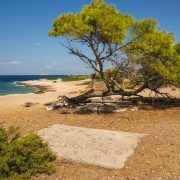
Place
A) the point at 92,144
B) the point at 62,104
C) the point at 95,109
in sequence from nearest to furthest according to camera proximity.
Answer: the point at 92,144 → the point at 95,109 → the point at 62,104

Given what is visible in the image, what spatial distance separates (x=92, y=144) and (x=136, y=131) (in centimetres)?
367

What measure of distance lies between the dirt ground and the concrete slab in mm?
311

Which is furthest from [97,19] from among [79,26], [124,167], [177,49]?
[124,167]

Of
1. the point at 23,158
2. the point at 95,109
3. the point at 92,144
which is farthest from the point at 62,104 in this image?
the point at 23,158

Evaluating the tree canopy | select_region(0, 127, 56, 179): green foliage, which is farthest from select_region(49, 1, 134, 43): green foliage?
select_region(0, 127, 56, 179): green foliage

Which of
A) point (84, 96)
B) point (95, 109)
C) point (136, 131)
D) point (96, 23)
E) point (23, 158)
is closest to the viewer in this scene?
point (23, 158)

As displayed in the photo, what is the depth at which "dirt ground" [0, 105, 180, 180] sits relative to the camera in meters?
9.99

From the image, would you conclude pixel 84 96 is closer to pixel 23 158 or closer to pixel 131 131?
pixel 131 131

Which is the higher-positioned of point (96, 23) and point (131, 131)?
point (96, 23)

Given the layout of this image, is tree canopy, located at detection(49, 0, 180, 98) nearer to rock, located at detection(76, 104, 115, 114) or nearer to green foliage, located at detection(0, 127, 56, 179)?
rock, located at detection(76, 104, 115, 114)

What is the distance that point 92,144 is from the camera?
12.6 meters

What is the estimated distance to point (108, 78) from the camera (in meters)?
22.5

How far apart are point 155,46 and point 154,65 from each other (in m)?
1.22

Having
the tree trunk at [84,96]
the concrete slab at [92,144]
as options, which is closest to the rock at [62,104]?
the tree trunk at [84,96]
